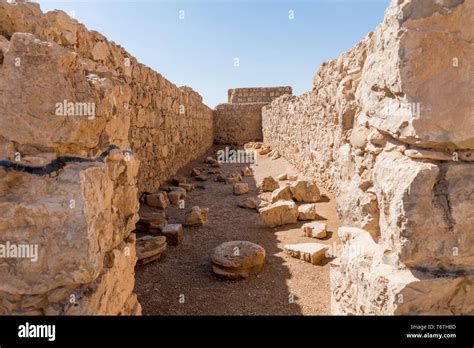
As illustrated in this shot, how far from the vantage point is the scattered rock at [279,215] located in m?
4.78

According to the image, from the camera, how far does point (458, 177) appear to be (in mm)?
1521

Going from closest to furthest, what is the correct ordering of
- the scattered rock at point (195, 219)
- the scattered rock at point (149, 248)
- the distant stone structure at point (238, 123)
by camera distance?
the scattered rock at point (149, 248) < the scattered rock at point (195, 219) < the distant stone structure at point (238, 123)

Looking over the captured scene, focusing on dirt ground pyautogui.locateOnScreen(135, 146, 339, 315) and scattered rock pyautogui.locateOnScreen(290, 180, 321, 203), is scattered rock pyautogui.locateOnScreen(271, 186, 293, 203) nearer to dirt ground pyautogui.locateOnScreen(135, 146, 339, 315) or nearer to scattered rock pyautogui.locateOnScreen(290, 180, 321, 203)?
scattered rock pyautogui.locateOnScreen(290, 180, 321, 203)

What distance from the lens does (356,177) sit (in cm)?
227

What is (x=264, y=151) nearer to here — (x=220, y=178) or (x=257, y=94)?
(x=220, y=178)

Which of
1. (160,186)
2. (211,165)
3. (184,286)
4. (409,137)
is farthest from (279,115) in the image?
(409,137)

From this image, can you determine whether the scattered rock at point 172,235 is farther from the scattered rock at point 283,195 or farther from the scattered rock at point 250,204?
the scattered rock at point 283,195

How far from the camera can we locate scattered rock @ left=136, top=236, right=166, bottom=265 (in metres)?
3.50

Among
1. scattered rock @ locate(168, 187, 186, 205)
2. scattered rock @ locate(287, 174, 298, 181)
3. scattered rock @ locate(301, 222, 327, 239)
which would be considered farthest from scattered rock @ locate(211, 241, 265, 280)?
scattered rock @ locate(287, 174, 298, 181)

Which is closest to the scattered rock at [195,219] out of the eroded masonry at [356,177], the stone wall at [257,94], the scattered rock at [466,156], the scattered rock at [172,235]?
the scattered rock at [172,235]

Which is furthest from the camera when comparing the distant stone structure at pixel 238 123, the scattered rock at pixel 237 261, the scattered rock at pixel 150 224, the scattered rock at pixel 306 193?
the distant stone structure at pixel 238 123

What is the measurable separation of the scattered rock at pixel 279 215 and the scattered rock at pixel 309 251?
93cm

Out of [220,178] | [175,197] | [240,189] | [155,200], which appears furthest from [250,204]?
[220,178]
